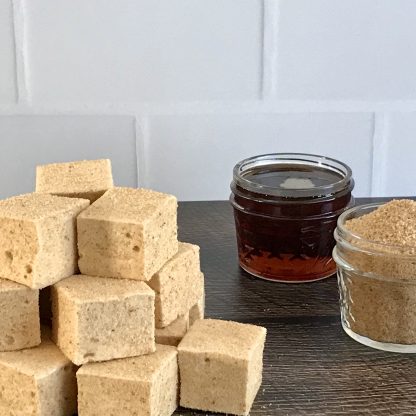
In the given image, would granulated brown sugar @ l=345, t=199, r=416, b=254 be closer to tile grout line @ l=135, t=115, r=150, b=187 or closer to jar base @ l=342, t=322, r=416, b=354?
jar base @ l=342, t=322, r=416, b=354

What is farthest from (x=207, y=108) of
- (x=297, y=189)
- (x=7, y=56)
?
(x=297, y=189)

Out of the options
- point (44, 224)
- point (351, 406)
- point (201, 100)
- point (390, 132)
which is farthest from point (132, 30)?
point (351, 406)

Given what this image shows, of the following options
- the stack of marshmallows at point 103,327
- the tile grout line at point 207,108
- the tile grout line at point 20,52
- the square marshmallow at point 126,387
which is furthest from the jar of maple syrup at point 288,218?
the tile grout line at point 20,52

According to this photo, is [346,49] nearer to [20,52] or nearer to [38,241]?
[20,52]

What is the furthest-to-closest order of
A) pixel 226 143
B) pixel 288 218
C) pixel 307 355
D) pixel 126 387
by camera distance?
pixel 226 143 → pixel 288 218 → pixel 307 355 → pixel 126 387

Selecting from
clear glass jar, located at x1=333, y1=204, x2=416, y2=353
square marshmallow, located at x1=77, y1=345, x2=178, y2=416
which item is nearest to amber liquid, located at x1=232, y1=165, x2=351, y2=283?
clear glass jar, located at x1=333, y1=204, x2=416, y2=353

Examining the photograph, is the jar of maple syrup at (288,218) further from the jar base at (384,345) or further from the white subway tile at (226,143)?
the white subway tile at (226,143)

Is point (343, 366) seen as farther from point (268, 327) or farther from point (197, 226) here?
point (197, 226)
